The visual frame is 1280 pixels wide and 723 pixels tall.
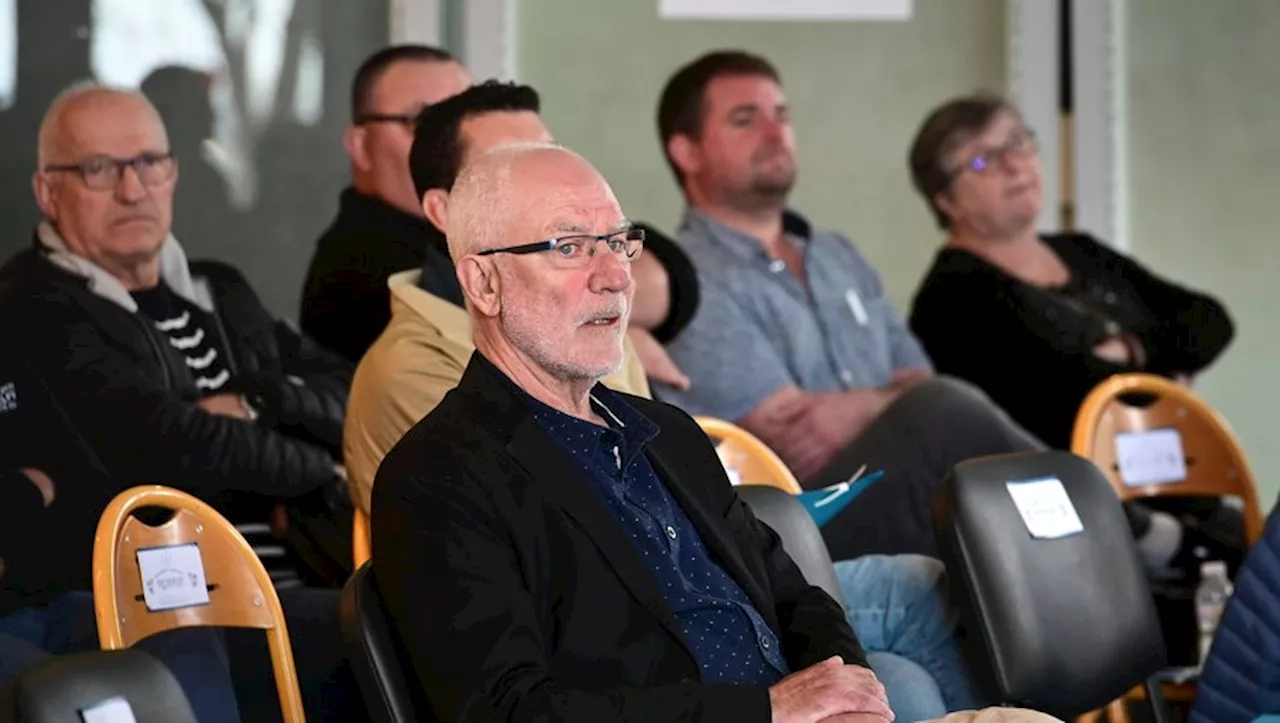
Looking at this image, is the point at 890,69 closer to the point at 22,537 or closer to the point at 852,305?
the point at 852,305

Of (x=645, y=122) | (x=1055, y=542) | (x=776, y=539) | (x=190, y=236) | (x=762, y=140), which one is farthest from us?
(x=645, y=122)

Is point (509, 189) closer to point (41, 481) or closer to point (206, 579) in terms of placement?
point (206, 579)

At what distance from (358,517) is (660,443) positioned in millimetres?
729

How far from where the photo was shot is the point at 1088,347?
176 inches

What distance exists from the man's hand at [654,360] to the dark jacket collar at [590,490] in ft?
4.43

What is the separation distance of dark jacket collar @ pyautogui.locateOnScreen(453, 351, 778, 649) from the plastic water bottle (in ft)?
6.65

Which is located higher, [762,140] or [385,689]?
[762,140]

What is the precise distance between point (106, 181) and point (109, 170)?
2 centimetres

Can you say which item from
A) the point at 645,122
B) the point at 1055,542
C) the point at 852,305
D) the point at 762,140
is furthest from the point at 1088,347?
the point at 1055,542

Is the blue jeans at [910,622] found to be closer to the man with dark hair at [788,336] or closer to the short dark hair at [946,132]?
the man with dark hair at [788,336]

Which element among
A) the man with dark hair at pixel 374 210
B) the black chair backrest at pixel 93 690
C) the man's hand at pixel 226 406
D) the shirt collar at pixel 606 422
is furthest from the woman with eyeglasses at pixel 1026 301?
the black chair backrest at pixel 93 690

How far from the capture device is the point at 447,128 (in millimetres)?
3072

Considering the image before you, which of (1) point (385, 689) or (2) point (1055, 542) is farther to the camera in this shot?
(2) point (1055, 542)

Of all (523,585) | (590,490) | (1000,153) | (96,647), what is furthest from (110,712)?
(1000,153)
